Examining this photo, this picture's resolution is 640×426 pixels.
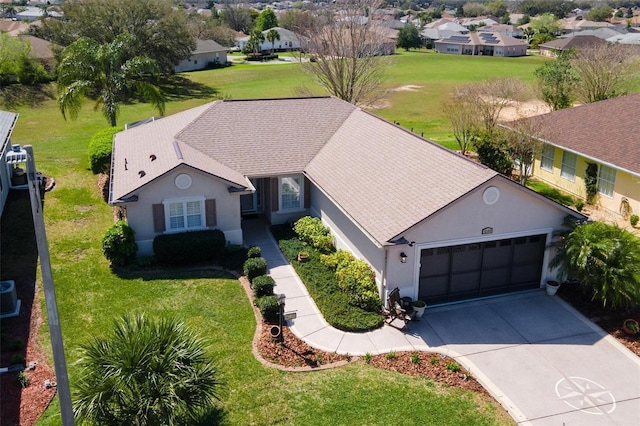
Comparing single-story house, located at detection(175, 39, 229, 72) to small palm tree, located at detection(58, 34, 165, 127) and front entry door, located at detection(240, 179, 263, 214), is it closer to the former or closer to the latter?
small palm tree, located at detection(58, 34, 165, 127)

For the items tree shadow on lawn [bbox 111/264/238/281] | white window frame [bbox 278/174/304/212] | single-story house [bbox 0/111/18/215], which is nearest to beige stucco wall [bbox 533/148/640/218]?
white window frame [bbox 278/174/304/212]

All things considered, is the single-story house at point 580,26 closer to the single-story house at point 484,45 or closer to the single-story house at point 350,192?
the single-story house at point 484,45

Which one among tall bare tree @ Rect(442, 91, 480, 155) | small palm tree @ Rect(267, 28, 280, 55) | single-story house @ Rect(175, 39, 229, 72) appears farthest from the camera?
small palm tree @ Rect(267, 28, 280, 55)

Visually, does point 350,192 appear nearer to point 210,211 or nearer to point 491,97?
point 210,211

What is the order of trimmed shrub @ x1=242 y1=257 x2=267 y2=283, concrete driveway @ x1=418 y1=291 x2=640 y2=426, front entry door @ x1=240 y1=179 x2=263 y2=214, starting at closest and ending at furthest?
concrete driveway @ x1=418 y1=291 x2=640 y2=426, trimmed shrub @ x1=242 y1=257 x2=267 y2=283, front entry door @ x1=240 y1=179 x2=263 y2=214

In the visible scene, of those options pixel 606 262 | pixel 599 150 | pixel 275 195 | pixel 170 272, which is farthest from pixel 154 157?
pixel 599 150

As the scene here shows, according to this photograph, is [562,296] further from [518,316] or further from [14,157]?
[14,157]

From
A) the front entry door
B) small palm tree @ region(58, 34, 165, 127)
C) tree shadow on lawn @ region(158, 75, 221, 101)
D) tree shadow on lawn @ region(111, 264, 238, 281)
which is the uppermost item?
small palm tree @ region(58, 34, 165, 127)

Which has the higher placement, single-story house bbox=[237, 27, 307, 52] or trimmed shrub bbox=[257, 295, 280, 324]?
single-story house bbox=[237, 27, 307, 52]
